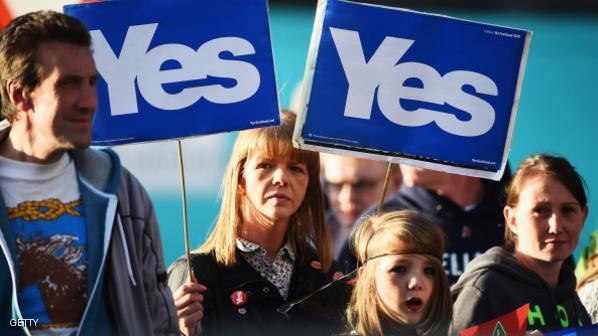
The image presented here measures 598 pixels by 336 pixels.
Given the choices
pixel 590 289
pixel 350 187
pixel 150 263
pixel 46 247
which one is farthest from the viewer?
pixel 350 187

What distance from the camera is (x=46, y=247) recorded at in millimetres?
3816

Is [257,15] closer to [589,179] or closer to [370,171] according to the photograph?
[370,171]

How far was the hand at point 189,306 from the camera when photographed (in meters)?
4.40

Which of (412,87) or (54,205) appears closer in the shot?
(54,205)

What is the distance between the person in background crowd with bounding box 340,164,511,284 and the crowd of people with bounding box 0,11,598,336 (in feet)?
0.09

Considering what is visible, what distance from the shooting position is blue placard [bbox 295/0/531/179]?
4.75 metres

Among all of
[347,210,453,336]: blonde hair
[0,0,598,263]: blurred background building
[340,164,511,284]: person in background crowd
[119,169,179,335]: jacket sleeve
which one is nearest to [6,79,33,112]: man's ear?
[119,169,179,335]: jacket sleeve

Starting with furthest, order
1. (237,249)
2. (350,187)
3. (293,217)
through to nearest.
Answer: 1. (350,187)
2. (293,217)
3. (237,249)

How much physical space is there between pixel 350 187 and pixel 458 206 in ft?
2.44

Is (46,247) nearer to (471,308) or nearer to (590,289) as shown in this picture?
(471,308)

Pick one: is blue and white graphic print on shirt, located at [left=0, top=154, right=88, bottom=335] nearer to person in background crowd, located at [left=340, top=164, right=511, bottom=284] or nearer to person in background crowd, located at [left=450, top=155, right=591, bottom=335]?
person in background crowd, located at [left=450, top=155, right=591, bottom=335]

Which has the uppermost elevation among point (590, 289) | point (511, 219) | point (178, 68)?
point (178, 68)

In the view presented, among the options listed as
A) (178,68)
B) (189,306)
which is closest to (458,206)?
(178,68)

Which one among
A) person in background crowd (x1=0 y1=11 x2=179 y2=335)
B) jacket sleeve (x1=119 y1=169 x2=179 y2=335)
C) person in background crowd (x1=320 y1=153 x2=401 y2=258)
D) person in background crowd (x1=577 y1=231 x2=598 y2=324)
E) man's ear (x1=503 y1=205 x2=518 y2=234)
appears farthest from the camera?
person in background crowd (x1=320 y1=153 x2=401 y2=258)
